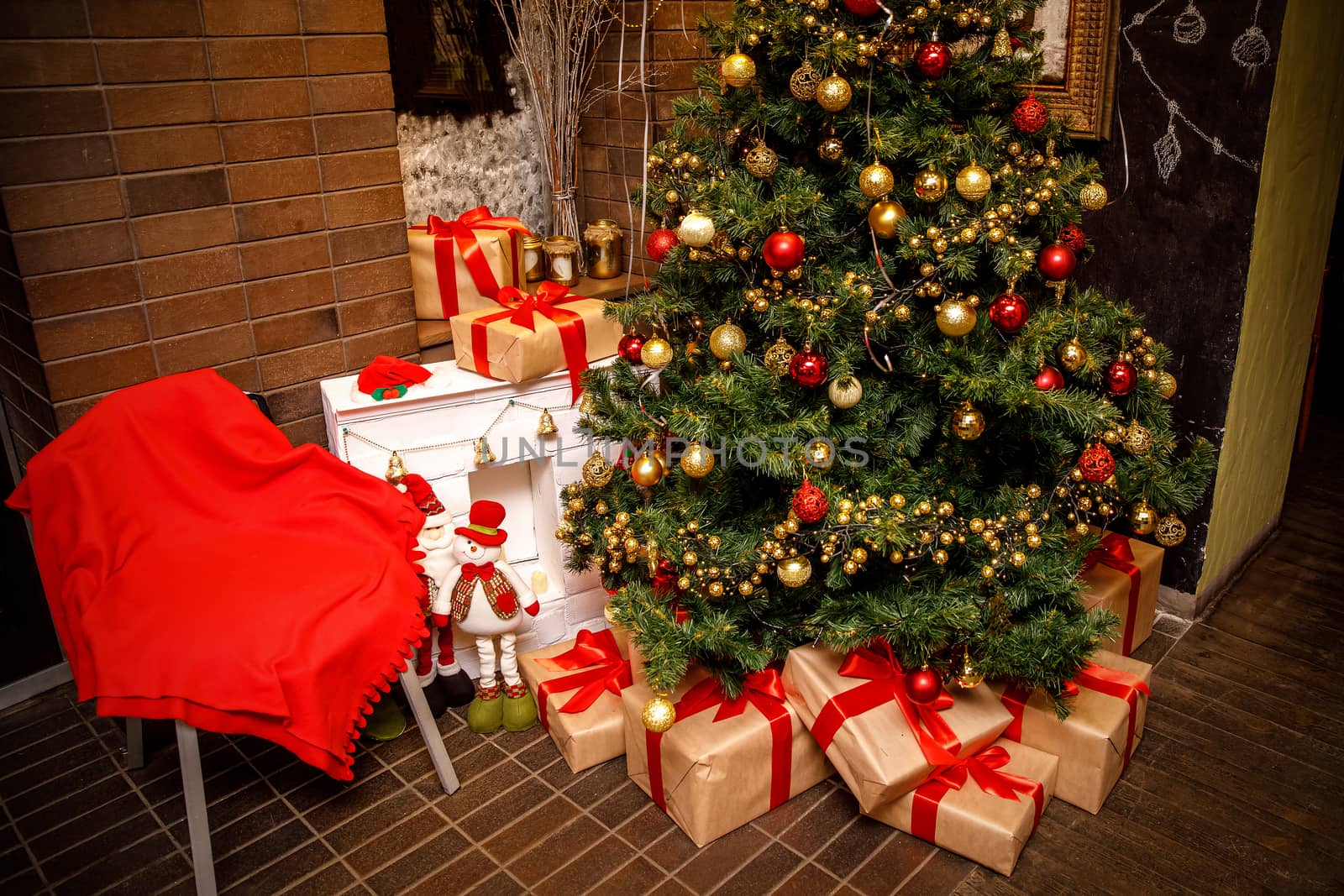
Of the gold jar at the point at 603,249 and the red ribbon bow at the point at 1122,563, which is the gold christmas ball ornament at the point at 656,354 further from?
the red ribbon bow at the point at 1122,563

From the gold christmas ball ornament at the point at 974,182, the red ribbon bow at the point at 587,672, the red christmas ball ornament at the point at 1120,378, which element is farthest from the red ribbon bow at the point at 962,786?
the gold christmas ball ornament at the point at 974,182

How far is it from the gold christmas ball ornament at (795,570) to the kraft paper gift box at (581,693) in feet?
1.98

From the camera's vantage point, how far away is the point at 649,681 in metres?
2.13

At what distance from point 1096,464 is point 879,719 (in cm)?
71

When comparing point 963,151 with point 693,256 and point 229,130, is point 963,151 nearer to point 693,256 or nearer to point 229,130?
point 693,256

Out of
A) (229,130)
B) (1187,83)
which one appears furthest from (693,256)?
(1187,83)

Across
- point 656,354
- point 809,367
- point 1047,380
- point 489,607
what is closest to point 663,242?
point 656,354

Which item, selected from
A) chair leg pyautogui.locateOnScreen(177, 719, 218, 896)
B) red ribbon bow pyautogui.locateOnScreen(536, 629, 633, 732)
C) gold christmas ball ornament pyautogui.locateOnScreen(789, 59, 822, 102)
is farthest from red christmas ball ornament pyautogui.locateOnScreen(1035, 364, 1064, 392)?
chair leg pyautogui.locateOnScreen(177, 719, 218, 896)

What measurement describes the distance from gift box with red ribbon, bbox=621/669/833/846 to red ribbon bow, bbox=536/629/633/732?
172 millimetres

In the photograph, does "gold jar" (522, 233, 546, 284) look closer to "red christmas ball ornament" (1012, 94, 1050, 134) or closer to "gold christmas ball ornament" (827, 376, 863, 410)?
"gold christmas ball ornament" (827, 376, 863, 410)

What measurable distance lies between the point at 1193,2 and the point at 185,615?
273 cm

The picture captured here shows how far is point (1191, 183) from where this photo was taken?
2.65 m

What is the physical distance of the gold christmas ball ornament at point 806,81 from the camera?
196cm

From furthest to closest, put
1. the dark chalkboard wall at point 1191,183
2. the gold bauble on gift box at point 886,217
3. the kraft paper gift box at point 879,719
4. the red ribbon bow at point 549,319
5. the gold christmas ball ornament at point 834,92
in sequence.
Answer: the red ribbon bow at point 549,319
the dark chalkboard wall at point 1191,183
the kraft paper gift box at point 879,719
the gold bauble on gift box at point 886,217
the gold christmas ball ornament at point 834,92
